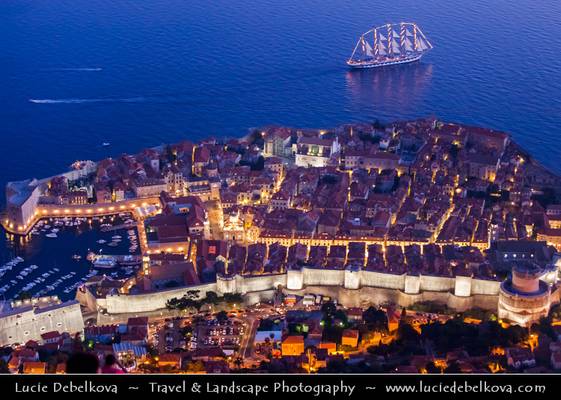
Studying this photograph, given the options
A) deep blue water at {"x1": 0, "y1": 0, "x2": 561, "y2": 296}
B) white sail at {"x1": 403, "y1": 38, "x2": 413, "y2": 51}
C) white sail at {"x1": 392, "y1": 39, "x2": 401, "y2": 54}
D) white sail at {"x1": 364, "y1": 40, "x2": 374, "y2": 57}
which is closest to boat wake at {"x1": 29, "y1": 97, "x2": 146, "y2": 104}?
deep blue water at {"x1": 0, "y1": 0, "x2": 561, "y2": 296}

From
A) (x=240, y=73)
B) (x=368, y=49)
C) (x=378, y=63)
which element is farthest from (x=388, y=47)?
(x=240, y=73)

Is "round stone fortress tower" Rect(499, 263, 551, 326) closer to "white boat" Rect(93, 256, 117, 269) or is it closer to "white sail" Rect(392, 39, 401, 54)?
"white boat" Rect(93, 256, 117, 269)

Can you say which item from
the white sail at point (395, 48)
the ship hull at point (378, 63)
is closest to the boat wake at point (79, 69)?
the ship hull at point (378, 63)

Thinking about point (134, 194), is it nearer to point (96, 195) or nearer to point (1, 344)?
point (96, 195)

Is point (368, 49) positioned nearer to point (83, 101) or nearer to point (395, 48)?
point (395, 48)
